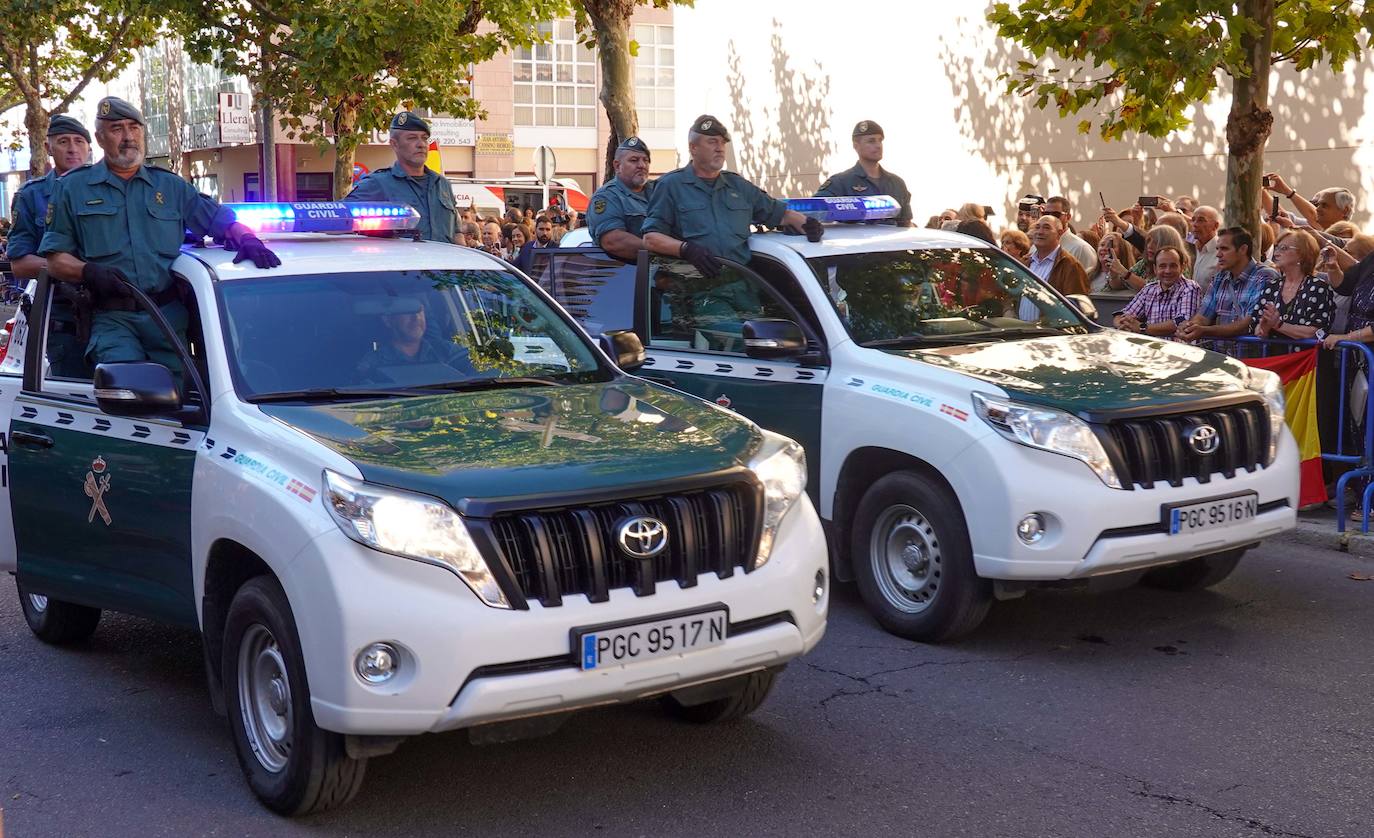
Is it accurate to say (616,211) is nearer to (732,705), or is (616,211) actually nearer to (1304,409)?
(1304,409)

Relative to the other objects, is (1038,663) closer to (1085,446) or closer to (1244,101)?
(1085,446)

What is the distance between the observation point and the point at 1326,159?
51.4ft

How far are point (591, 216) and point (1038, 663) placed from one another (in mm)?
4297

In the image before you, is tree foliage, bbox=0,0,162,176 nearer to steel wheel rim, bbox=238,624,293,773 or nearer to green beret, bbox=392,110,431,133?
green beret, bbox=392,110,431,133

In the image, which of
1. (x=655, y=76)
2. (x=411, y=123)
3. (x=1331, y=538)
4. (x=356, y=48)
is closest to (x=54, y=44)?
(x=655, y=76)

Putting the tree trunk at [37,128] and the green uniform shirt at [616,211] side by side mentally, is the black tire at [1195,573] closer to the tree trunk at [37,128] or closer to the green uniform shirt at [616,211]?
the green uniform shirt at [616,211]

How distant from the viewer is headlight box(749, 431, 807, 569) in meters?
4.88

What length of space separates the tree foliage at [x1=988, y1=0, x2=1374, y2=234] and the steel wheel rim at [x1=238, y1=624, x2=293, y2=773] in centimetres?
707

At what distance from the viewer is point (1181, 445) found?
640 cm

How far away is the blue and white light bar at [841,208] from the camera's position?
8.38m

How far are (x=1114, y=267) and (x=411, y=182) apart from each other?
6049mm

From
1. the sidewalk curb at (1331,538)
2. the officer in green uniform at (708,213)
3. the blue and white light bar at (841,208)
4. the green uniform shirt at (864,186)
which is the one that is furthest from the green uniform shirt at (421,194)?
the sidewalk curb at (1331,538)

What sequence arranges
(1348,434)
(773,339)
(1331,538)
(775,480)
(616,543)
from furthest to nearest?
(1348,434)
(1331,538)
(773,339)
(775,480)
(616,543)

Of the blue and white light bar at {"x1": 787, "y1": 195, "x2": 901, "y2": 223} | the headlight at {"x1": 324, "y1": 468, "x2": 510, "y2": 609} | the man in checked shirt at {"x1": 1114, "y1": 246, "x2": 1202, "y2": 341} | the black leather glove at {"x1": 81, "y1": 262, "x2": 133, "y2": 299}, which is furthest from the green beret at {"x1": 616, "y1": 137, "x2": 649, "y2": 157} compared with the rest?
the headlight at {"x1": 324, "y1": 468, "x2": 510, "y2": 609}
